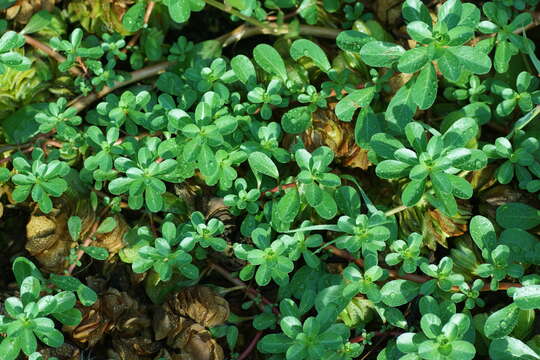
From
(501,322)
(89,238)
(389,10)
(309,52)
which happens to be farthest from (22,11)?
(501,322)

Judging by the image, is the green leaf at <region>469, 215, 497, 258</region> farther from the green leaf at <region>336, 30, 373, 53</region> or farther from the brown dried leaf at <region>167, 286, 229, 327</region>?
A: the brown dried leaf at <region>167, 286, 229, 327</region>

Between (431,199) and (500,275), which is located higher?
(431,199)

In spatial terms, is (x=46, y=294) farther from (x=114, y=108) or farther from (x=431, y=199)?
(x=431, y=199)

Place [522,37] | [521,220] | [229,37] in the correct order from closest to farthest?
[521,220] < [522,37] < [229,37]

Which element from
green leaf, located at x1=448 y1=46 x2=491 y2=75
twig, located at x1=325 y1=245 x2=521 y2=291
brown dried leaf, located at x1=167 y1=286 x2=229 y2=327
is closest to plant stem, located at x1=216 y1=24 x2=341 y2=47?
green leaf, located at x1=448 y1=46 x2=491 y2=75

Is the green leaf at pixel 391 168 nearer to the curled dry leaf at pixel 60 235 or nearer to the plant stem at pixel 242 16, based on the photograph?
the plant stem at pixel 242 16

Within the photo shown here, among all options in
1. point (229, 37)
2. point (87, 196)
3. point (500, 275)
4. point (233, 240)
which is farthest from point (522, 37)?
point (87, 196)

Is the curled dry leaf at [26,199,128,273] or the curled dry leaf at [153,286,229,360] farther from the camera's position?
the curled dry leaf at [26,199,128,273]

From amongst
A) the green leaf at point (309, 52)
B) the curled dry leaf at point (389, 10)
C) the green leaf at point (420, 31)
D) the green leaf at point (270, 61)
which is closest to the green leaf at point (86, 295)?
the green leaf at point (270, 61)
